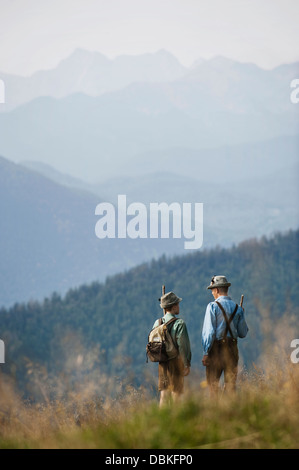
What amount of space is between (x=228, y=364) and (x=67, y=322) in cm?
13578

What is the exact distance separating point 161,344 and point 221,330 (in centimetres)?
69

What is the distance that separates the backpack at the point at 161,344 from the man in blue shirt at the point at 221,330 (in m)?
0.37

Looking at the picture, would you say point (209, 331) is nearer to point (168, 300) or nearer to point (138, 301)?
point (168, 300)

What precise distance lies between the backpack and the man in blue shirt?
1.21 ft

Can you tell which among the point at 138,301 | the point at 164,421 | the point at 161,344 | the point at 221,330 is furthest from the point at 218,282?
the point at 138,301

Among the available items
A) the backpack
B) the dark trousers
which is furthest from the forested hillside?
the backpack

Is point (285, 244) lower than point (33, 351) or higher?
higher

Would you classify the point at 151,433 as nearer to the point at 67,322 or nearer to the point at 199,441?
the point at 199,441

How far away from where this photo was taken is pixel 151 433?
5.59 metres

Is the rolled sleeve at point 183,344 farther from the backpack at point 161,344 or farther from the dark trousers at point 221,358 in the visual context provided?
the dark trousers at point 221,358

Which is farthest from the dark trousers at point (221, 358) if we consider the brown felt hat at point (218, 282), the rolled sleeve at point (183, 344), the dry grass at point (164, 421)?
the dry grass at point (164, 421)

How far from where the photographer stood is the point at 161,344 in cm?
829

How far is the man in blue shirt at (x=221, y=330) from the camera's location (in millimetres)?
8398

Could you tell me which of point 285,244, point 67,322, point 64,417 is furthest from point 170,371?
point 285,244
